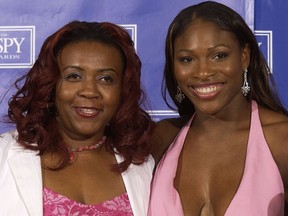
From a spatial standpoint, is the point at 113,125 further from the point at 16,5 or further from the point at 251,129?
the point at 16,5

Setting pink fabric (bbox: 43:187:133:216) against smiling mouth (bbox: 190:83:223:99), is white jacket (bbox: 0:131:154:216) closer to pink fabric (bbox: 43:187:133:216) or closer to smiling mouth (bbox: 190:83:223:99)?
pink fabric (bbox: 43:187:133:216)

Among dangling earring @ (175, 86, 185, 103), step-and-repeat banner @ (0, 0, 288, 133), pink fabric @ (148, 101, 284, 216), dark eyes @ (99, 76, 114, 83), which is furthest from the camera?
step-and-repeat banner @ (0, 0, 288, 133)

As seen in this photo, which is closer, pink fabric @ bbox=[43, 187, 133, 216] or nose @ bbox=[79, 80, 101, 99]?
pink fabric @ bbox=[43, 187, 133, 216]

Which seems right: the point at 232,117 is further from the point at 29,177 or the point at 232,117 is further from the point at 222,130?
the point at 29,177

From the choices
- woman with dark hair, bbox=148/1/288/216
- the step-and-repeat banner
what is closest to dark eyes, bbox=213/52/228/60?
woman with dark hair, bbox=148/1/288/216

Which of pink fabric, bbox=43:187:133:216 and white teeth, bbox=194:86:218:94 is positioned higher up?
→ white teeth, bbox=194:86:218:94

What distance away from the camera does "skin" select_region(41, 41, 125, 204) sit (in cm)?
242

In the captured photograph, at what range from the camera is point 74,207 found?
233 centimetres

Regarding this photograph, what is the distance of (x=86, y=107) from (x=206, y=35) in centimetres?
49

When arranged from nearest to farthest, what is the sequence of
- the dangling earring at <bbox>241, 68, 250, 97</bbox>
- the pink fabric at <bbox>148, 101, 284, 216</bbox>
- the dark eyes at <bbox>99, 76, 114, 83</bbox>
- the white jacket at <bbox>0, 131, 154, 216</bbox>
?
the white jacket at <bbox>0, 131, 154, 216</bbox> → the pink fabric at <bbox>148, 101, 284, 216</bbox> → the dark eyes at <bbox>99, 76, 114, 83</bbox> → the dangling earring at <bbox>241, 68, 250, 97</bbox>

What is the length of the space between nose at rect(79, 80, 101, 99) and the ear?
0.55m

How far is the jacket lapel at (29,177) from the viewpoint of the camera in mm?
2271


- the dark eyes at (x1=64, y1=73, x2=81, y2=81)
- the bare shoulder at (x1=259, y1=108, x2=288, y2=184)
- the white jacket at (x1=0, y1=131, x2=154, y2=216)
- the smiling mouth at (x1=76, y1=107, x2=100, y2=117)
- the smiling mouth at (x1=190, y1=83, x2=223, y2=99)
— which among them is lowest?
the white jacket at (x1=0, y1=131, x2=154, y2=216)

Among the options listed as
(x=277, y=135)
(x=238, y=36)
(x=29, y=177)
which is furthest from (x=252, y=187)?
(x=29, y=177)
